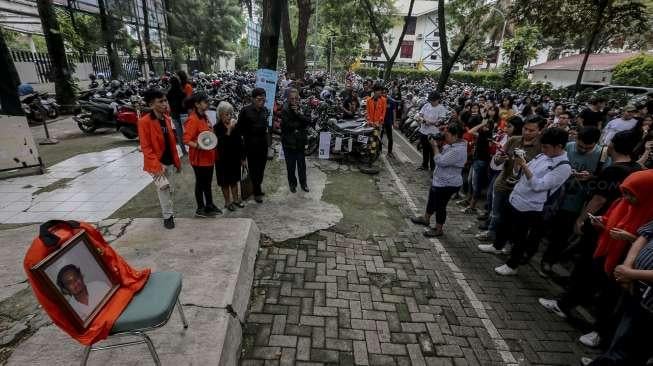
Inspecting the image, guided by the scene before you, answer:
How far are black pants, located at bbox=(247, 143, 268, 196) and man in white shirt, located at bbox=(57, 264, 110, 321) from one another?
11.3 feet

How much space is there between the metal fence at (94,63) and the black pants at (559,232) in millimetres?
16119

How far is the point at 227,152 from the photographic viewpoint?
4809 millimetres

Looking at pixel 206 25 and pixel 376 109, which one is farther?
pixel 206 25

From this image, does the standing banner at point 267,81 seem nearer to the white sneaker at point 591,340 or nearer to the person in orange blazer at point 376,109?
the person in orange blazer at point 376,109

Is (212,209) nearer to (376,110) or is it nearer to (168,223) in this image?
(168,223)

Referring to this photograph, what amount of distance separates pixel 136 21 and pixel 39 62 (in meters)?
7.99

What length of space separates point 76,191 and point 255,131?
11.2ft

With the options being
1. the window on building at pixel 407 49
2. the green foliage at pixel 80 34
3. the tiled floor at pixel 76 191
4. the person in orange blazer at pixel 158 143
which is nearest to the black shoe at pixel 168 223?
the person in orange blazer at pixel 158 143

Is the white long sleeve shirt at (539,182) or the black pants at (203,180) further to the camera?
the black pants at (203,180)

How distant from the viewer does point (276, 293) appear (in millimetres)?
3502

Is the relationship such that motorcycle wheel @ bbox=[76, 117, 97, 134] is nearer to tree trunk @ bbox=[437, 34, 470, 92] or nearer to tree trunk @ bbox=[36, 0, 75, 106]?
tree trunk @ bbox=[36, 0, 75, 106]

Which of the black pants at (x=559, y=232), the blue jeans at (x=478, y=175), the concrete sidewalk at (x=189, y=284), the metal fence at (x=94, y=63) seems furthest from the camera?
the metal fence at (x=94, y=63)

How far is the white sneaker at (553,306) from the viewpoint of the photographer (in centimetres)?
340

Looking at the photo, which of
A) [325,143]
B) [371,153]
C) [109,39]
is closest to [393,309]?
[325,143]
